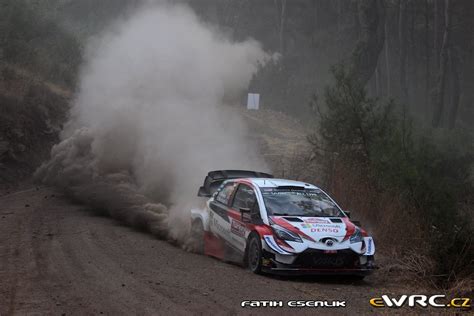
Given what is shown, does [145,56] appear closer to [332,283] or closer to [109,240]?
[109,240]

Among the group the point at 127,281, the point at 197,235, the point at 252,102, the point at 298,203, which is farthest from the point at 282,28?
the point at 127,281

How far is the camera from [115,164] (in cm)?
2064

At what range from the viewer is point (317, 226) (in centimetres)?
995

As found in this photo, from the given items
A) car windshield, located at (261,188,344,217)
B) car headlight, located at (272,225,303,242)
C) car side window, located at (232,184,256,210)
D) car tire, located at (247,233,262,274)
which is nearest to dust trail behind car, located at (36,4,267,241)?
car side window, located at (232,184,256,210)

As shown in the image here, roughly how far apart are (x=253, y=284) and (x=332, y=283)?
1.37 m

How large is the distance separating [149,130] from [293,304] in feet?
44.9

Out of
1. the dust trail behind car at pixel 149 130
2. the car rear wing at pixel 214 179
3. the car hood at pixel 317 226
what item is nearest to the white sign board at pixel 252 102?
the dust trail behind car at pixel 149 130

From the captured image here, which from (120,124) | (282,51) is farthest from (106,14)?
(120,124)

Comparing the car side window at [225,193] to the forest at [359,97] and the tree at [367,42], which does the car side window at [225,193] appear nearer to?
the forest at [359,97]

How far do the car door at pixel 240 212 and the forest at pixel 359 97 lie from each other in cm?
266

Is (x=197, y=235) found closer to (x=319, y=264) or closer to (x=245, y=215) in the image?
(x=245, y=215)

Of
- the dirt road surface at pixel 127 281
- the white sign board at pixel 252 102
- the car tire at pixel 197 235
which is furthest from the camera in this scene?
the white sign board at pixel 252 102

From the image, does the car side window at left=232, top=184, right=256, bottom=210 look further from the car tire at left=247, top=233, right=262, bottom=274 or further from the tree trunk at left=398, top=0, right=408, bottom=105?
the tree trunk at left=398, top=0, right=408, bottom=105

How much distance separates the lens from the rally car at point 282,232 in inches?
376
